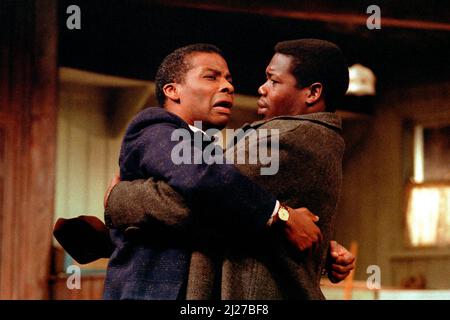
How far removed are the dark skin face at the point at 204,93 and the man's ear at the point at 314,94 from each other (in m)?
0.20

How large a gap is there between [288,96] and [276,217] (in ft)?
1.31

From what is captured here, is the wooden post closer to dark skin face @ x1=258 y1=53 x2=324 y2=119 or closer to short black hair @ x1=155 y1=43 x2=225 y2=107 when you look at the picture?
short black hair @ x1=155 y1=43 x2=225 y2=107

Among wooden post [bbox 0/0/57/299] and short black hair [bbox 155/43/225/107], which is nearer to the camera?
short black hair [bbox 155/43/225/107]

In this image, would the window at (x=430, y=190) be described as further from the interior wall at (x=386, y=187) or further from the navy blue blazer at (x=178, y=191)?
the navy blue blazer at (x=178, y=191)

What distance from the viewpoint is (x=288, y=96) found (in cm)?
232

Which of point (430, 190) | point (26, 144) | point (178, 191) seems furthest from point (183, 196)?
point (430, 190)

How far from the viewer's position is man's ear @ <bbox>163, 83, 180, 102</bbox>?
2.30 metres

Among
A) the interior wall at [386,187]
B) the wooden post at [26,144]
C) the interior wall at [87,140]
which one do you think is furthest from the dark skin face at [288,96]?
the interior wall at [386,187]

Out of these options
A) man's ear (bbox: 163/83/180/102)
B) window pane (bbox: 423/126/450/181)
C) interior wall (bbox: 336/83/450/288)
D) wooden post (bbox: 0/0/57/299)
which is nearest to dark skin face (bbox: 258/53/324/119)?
man's ear (bbox: 163/83/180/102)

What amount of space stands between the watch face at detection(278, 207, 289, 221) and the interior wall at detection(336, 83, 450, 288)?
616 cm

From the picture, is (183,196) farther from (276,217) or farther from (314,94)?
(314,94)

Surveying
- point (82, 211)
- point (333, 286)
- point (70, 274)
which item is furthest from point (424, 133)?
point (70, 274)

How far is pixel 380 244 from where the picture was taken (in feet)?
27.4
